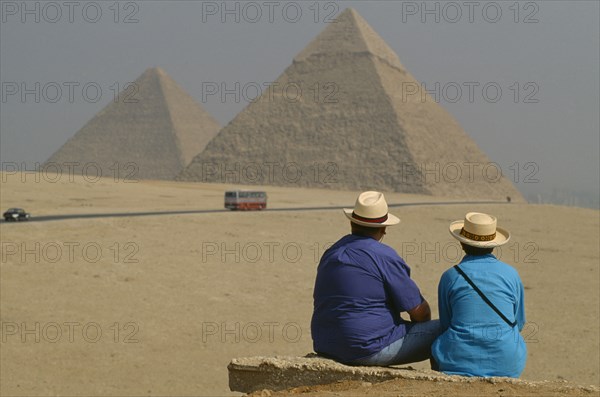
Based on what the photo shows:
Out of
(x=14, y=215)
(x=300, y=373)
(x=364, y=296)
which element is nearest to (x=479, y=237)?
(x=364, y=296)

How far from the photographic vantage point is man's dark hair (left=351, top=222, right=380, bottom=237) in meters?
5.78

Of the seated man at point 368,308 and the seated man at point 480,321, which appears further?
the seated man at point 368,308

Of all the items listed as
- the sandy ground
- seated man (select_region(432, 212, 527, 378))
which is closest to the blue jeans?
seated man (select_region(432, 212, 527, 378))

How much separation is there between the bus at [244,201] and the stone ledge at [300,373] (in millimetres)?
32592

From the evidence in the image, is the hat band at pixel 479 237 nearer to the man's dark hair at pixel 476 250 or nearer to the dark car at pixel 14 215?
the man's dark hair at pixel 476 250

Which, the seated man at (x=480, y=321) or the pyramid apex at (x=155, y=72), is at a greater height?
the pyramid apex at (x=155, y=72)

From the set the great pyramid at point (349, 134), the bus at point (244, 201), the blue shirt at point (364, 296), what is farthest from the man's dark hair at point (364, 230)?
the great pyramid at point (349, 134)

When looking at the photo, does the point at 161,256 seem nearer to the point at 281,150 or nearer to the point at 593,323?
the point at 593,323

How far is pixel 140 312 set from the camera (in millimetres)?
17906

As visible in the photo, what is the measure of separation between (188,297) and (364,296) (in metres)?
14.5

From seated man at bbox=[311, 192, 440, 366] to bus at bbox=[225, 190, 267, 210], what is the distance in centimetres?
3256

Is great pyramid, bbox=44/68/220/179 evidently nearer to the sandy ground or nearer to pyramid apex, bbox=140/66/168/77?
pyramid apex, bbox=140/66/168/77

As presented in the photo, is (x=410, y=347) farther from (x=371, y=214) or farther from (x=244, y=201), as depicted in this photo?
(x=244, y=201)

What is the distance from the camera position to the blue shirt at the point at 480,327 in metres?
5.31
